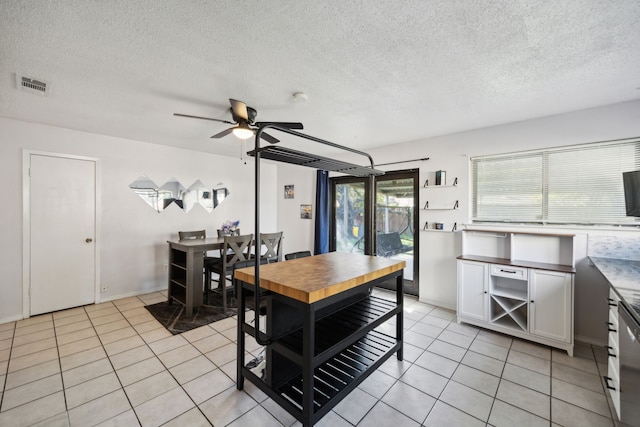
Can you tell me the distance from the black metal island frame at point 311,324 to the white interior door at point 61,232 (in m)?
3.15

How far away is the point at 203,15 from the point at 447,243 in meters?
3.65

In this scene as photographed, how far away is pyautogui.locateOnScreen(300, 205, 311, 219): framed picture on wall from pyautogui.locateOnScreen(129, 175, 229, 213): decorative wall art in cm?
158

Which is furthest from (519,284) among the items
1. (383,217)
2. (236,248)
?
(236,248)

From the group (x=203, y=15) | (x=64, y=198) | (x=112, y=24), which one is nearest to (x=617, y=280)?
(x=203, y=15)

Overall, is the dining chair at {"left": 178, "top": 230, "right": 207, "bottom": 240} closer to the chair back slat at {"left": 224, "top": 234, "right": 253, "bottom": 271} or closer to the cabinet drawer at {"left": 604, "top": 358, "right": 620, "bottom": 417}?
the chair back slat at {"left": 224, "top": 234, "right": 253, "bottom": 271}

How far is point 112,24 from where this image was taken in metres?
1.53

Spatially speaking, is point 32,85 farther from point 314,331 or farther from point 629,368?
point 629,368

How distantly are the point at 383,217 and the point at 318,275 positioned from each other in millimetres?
2906

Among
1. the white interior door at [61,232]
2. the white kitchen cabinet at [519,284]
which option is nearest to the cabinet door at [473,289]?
the white kitchen cabinet at [519,284]

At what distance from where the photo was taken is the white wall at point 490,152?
2.62m

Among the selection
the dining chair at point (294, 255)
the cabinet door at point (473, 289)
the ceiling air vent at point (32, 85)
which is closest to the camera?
the ceiling air vent at point (32, 85)

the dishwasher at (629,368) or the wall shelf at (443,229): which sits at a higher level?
the wall shelf at (443,229)

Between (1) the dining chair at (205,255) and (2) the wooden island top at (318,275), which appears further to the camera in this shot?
(1) the dining chair at (205,255)

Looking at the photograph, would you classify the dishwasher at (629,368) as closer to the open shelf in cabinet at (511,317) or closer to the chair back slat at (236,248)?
the open shelf in cabinet at (511,317)
